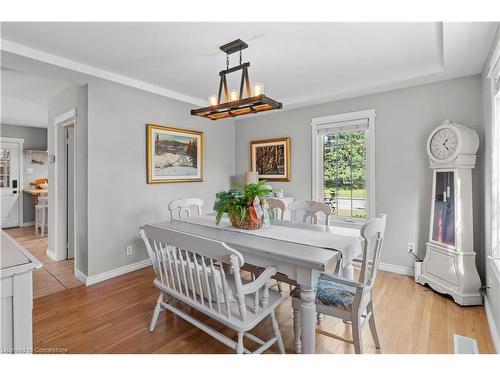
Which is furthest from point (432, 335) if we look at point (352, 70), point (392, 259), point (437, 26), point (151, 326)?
point (352, 70)

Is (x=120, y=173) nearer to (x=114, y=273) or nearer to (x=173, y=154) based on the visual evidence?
(x=173, y=154)

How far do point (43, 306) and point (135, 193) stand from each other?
1.49m

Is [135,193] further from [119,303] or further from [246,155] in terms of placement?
[246,155]

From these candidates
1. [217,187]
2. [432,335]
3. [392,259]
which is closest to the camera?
[432,335]

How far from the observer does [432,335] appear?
198 cm

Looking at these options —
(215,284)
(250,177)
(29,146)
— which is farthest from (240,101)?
(29,146)

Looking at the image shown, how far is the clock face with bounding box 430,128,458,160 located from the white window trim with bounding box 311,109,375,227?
0.74m

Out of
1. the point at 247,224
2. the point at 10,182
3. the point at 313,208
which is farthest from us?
the point at 10,182

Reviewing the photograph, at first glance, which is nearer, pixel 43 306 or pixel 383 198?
pixel 43 306

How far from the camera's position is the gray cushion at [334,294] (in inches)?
65.4

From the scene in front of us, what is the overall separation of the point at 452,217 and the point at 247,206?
6.95ft

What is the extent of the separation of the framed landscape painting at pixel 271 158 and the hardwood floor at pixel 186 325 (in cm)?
222

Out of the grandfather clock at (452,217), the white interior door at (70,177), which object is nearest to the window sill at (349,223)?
the grandfather clock at (452,217)

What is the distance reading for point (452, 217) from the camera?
2625 mm
